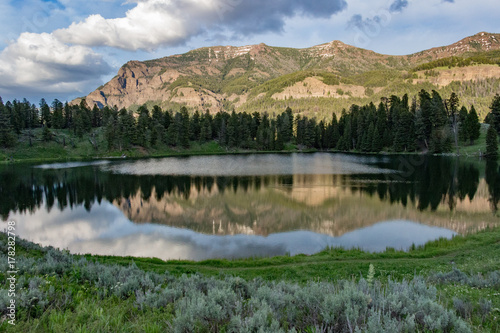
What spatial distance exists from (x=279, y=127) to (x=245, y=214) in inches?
4539

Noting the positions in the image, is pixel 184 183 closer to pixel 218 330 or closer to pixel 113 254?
pixel 113 254

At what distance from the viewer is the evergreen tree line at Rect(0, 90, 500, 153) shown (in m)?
91.9

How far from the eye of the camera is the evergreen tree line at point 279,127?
9194 centimetres

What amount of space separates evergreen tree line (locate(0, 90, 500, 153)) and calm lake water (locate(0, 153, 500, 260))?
58.7m

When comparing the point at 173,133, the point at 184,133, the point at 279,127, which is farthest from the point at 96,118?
the point at 279,127

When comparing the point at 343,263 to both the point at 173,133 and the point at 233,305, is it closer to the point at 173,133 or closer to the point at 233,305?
the point at 233,305

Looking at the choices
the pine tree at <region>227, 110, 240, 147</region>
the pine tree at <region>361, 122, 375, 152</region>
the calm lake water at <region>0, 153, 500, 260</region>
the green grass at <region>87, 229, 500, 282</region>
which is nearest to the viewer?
the green grass at <region>87, 229, 500, 282</region>

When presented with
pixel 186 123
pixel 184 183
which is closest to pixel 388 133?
pixel 186 123

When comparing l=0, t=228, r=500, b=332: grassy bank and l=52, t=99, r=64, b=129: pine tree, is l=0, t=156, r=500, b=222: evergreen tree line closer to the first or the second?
l=0, t=228, r=500, b=332: grassy bank

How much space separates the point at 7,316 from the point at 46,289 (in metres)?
1.17

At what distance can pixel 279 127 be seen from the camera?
138000 millimetres

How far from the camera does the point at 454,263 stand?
1416cm

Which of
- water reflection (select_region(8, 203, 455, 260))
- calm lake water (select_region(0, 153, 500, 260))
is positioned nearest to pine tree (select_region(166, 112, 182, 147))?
calm lake water (select_region(0, 153, 500, 260))

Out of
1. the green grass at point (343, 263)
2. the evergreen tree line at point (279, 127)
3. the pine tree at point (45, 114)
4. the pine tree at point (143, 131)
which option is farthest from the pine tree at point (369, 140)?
the pine tree at point (45, 114)
